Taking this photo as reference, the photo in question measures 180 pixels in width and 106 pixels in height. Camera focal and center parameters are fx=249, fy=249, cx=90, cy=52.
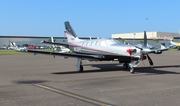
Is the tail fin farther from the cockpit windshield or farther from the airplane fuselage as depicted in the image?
the cockpit windshield

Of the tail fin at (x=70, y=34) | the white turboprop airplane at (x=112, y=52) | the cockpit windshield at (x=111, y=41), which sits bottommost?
the white turboprop airplane at (x=112, y=52)

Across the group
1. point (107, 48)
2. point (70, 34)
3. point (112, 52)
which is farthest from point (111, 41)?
point (70, 34)

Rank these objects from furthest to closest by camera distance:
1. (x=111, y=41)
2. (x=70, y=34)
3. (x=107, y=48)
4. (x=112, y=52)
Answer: (x=70, y=34)
(x=111, y=41)
(x=107, y=48)
(x=112, y=52)

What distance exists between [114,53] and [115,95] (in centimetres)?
765

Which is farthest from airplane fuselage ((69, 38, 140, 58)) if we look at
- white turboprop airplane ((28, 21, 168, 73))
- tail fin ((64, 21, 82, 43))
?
tail fin ((64, 21, 82, 43))

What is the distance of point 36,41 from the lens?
12431cm

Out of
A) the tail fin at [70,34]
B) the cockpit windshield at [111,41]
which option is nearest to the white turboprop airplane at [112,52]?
the cockpit windshield at [111,41]

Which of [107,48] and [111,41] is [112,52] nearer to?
[107,48]

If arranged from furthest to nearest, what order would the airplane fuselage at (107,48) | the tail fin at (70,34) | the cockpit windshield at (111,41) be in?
the tail fin at (70,34) < the cockpit windshield at (111,41) < the airplane fuselage at (107,48)

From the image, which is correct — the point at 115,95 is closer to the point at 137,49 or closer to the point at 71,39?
the point at 137,49

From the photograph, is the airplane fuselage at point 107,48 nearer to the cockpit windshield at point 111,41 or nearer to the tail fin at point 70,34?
the cockpit windshield at point 111,41

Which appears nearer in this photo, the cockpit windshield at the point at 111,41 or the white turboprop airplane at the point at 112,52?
the white turboprop airplane at the point at 112,52

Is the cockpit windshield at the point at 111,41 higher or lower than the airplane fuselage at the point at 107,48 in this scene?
higher

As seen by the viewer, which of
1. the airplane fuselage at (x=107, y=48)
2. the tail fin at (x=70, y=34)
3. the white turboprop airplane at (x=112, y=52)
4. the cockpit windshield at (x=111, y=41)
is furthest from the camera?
the tail fin at (x=70, y=34)
